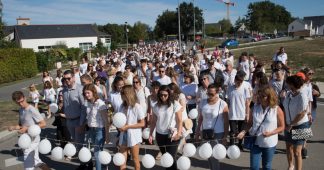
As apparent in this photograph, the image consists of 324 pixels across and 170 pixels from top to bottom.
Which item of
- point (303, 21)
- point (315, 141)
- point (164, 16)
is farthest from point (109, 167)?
point (303, 21)

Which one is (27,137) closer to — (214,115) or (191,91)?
(214,115)

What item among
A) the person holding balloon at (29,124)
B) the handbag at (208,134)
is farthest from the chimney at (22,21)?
the handbag at (208,134)

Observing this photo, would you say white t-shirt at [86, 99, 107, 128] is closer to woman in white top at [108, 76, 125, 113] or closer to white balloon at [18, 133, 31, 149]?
woman in white top at [108, 76, 125, 113]

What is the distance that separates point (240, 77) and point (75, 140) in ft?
11.2

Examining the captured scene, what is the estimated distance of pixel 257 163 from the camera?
4598 millimetres

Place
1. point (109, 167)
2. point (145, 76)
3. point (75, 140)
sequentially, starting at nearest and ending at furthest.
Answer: point (75, 140) → point (109, 167) → point (145, 76)

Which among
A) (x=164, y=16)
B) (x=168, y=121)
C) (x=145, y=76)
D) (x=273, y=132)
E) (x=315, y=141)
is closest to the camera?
(x=273, y=132)

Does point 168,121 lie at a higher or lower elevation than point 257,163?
higher

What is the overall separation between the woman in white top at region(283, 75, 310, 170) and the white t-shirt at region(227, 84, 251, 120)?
1.28m

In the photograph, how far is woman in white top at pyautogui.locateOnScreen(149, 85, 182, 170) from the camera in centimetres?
486

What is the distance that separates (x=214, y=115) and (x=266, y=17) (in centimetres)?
10537

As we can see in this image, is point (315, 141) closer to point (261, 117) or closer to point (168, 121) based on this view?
point (261, 117)

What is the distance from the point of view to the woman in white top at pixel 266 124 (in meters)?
4.48

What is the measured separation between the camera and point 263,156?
4.61m
